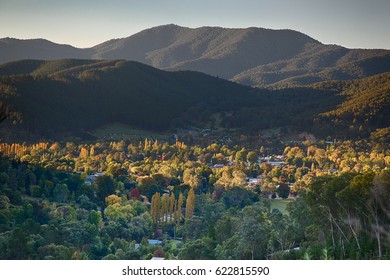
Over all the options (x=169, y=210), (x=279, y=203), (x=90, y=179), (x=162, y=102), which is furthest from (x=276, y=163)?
(x=162, y=102)

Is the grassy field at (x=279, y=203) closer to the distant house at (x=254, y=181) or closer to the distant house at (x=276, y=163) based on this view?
the distant house at (x=254, y=181)

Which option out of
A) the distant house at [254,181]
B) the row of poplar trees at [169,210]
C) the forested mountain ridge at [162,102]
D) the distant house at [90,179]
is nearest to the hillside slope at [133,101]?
the forested mountain ridge at [162,102]

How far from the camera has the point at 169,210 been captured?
64.9 feet

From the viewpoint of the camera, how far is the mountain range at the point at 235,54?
240 feet

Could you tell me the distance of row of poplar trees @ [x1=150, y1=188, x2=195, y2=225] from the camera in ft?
61.6

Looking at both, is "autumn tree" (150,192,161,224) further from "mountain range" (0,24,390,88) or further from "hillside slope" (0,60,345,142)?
"mountain range" (0,24,390,88)

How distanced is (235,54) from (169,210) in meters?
86.0

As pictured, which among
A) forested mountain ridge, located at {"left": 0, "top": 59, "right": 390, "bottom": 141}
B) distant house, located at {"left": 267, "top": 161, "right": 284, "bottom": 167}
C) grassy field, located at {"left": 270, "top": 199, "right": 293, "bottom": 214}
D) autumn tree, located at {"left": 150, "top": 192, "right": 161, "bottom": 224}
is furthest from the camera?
forested mountain ridge, located at {"left": 0, "top": 59, "right": 390, "bottom": 141}

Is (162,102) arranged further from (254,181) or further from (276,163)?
(254,181)

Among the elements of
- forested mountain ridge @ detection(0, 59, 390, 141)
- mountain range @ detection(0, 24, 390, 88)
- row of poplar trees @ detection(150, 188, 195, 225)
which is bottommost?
row of poplar trees @ detection(150, 188, 195, 225)

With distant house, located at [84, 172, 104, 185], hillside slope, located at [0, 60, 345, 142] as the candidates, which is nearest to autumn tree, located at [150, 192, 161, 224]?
distant house, located at [84, 172, 104, 185]

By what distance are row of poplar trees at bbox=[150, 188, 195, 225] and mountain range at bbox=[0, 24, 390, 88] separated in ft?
143

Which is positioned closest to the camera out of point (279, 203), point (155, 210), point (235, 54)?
point (155, 210)

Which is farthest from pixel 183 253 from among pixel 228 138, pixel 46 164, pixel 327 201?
pixel 228 138
